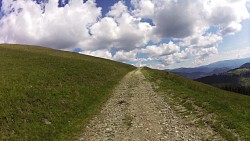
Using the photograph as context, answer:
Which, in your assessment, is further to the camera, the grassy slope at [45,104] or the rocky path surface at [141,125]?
the grassy slope at [45,104]

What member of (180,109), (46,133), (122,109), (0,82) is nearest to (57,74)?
(0,82)

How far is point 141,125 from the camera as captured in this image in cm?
1952

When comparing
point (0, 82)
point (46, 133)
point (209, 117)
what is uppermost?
point (0, 82)

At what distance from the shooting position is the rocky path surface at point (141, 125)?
55.6ft

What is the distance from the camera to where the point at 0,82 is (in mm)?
28062

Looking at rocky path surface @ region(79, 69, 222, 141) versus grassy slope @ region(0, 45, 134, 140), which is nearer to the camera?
rocky path surface @ region(79, 69, 222, 141)

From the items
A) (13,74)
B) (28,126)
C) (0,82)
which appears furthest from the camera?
(13,74)

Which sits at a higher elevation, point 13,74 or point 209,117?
point 13,74

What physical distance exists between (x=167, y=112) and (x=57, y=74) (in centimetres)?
2188

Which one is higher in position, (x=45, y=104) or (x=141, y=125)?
(x=45, y=104)

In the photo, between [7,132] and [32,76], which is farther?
[32,76]

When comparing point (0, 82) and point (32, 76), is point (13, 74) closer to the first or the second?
point (32, 76)

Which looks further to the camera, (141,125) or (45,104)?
(45,104)

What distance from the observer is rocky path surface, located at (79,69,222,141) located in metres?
16.9
